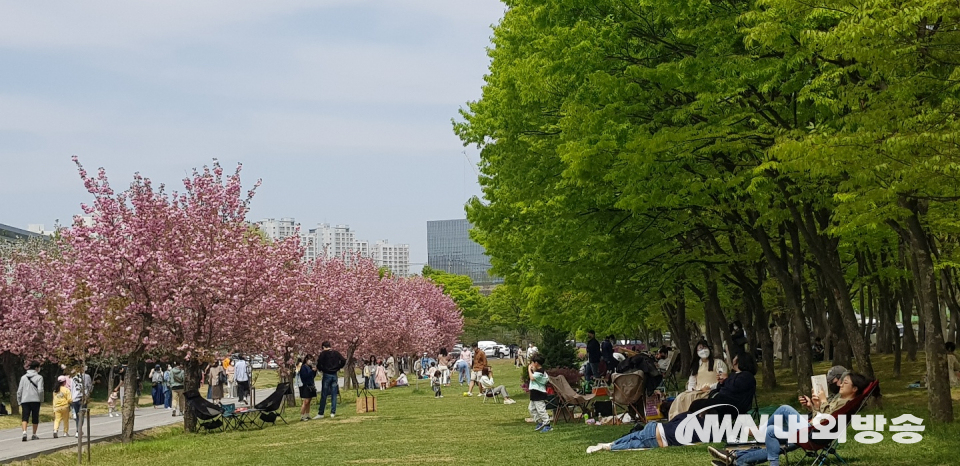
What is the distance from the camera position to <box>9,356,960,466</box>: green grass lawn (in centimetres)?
1280

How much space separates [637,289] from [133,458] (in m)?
13.6

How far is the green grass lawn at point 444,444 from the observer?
12805 mm

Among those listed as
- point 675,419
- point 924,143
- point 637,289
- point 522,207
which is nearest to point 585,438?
point 675,419

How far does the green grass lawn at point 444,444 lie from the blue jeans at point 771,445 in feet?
3.46

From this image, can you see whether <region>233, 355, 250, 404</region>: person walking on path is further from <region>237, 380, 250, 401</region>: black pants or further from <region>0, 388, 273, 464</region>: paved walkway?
<region>0, 388, 273, 464</region>: paved walkway

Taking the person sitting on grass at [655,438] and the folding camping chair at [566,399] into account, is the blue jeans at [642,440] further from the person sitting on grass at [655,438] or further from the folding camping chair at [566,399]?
the folding camping chair at [566,399]

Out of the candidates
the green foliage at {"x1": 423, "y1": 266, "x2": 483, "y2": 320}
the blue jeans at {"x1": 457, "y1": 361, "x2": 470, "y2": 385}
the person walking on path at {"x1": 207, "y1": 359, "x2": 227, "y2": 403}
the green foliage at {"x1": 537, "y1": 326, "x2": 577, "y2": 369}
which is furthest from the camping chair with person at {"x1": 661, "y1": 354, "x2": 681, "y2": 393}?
the green foliage at {"x1": 423, "y1": 266, "x2": 483, "y2": 320}

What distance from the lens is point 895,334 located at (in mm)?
29844

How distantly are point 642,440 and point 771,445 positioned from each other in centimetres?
333

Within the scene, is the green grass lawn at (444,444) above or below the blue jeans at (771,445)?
below

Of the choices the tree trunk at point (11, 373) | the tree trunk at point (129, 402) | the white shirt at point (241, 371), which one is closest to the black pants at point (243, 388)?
the white shirt at point (241, 371)

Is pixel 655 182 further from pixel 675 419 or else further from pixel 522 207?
pixel 522 207

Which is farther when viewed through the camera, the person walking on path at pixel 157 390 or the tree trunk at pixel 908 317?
the person walking on path at pixel 157 390

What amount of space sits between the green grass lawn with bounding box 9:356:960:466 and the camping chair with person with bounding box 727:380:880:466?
42 cm
